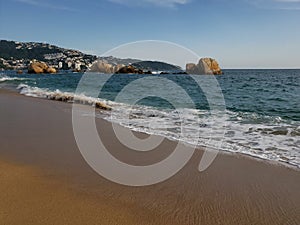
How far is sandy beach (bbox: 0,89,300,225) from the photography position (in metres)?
3.29

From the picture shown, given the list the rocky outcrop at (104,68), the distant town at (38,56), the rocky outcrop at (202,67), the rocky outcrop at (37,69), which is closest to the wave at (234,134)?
the rocky outcrop at (104,68)

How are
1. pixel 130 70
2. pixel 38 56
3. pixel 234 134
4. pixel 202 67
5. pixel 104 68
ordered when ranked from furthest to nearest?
pixel 38 56 → pixel 130 70 → pixel 202 67 → pixel 104 68 → pixel 234 134

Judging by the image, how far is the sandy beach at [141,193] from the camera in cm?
329

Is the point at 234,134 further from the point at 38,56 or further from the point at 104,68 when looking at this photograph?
the point at 38,56

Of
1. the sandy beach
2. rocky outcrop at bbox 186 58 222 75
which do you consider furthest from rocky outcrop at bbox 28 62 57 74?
the sandy beach

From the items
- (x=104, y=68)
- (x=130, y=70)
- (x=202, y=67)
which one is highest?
(x=202, y=67)

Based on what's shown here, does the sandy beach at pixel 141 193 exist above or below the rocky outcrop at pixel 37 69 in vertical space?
below

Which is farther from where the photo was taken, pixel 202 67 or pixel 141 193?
pixel 202 67

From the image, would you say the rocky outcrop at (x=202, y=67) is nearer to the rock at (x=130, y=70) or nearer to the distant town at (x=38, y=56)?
the rock at (x=130, y=70)

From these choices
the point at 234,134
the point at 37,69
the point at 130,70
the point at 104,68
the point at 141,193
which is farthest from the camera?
the point at 130,70

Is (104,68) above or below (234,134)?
above

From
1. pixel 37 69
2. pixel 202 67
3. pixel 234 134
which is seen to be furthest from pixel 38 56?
pixel 234 134

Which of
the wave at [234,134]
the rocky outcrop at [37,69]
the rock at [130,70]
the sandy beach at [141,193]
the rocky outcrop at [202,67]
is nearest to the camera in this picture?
the sandy beach at [141,193]

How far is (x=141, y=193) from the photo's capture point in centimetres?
403
